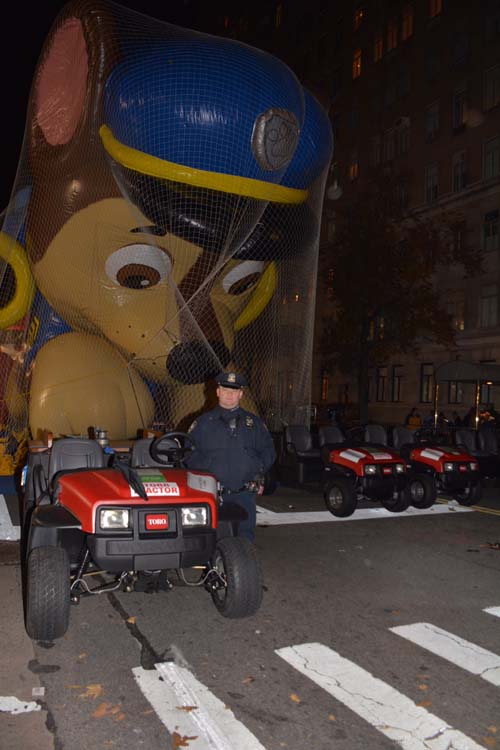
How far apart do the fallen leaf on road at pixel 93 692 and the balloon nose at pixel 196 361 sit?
742cm

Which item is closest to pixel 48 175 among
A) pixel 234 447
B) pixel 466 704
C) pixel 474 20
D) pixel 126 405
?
pixel 126 405

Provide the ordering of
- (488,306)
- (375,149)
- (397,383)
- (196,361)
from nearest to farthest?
(196,361)
(488,306)
(397,383)
(375,149)

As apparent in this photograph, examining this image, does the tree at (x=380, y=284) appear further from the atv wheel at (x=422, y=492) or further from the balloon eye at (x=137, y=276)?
the balloon eye at (x=137, y=276)

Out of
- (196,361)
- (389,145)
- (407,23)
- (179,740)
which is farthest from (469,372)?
(407,23)

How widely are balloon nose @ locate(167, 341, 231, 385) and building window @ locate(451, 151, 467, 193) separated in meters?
27.6

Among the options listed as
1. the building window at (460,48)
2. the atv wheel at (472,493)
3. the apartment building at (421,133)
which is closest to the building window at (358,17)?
the apartment building at (421,133)

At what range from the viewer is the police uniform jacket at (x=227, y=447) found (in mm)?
5555

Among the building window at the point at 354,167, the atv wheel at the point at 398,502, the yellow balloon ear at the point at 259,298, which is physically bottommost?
the atv wheel at the point at 398,502

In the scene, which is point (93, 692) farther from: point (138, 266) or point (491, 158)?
point (491, 158)

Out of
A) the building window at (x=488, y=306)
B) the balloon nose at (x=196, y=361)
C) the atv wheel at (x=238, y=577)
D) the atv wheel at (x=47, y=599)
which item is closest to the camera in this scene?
the atv wheel at (x=47, y=599)

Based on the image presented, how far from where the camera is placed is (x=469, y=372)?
59.0 ft

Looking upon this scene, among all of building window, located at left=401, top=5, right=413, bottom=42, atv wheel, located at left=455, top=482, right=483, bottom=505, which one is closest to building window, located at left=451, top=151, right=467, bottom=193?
building window, located at left=401, top=5, right=413, bottom=42

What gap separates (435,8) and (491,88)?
8.07m

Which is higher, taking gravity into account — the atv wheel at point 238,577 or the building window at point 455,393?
the building window at point 455,393
